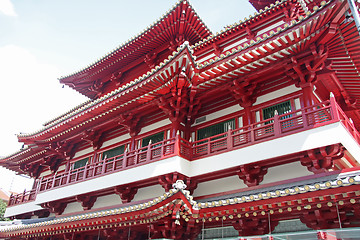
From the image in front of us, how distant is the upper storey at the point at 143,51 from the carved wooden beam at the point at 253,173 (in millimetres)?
9855

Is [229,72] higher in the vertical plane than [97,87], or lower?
Answer: lower

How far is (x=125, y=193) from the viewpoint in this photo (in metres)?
14.3

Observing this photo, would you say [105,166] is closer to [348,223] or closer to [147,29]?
[147,29]

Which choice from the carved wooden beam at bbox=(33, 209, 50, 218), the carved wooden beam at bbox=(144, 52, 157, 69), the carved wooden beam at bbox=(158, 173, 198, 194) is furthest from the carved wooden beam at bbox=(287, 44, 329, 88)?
the carved wooden beam at bbox=(33, 209, 50, 218)

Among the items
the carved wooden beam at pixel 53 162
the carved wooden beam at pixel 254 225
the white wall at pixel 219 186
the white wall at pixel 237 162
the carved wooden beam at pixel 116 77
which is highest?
the carved wooden beam at pixel 116 77

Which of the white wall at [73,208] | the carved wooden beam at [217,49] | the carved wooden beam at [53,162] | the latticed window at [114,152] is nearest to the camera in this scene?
the latticed window at [114,152]

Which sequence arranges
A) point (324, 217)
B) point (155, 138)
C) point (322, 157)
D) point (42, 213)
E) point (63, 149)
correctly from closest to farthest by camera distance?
point (324, 217) < point (322, 157) < point (155, 138) < point (63, 149) < point (42, 213)

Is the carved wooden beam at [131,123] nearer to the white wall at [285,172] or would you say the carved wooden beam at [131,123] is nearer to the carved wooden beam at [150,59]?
the carved wooden beam at [150,59]

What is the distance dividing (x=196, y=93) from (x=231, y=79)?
5.94 feet

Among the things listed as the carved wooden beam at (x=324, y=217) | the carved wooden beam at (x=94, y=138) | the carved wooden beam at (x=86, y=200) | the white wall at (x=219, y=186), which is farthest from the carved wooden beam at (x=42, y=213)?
the carved wooden beam at (x=324, y=217)

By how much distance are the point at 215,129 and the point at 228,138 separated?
180 centimetres

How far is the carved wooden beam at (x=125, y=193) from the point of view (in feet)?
46.7

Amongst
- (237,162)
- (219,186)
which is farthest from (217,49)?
(219,186)

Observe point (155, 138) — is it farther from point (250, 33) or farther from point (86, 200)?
point (250, 33)
